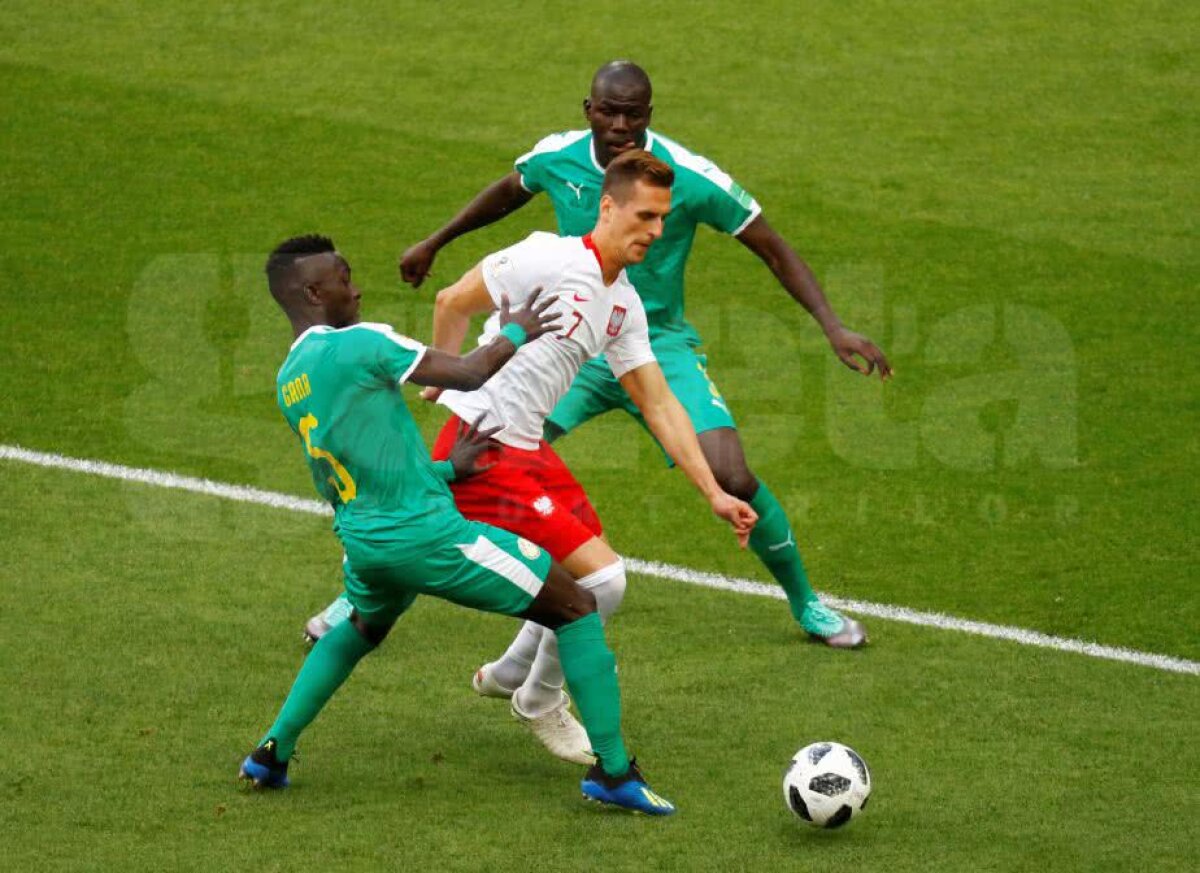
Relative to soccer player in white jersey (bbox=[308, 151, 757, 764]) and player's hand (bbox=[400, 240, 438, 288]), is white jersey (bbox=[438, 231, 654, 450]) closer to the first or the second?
soccer player in white jersey (bbox=[308, 151, 757, 764])

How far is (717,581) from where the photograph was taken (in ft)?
30.7

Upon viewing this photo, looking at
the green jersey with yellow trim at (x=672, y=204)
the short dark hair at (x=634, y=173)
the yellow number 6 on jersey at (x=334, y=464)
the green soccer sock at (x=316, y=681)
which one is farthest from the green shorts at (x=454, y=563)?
the green jersey with yellow trim at (x=672, y=204)

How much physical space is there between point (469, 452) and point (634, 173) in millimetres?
1150

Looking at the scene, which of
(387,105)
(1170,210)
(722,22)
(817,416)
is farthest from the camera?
(722,22)

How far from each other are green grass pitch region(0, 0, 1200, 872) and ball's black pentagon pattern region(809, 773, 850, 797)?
0.69 feet

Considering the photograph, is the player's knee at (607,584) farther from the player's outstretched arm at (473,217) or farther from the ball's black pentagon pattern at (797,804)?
the player's outstretched arm at (473,217)

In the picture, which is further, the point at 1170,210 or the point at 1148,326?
the point at 1170,210

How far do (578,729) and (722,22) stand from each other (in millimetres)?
10716

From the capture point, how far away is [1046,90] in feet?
52.5

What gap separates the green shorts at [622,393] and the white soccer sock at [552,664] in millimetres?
1228

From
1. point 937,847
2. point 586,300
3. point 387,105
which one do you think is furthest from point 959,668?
point 387,105

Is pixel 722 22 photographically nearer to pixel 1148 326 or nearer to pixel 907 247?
pixel 907 247

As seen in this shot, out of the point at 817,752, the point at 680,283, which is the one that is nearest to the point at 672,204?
the point at 680,283

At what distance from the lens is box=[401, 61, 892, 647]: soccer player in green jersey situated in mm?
8188
